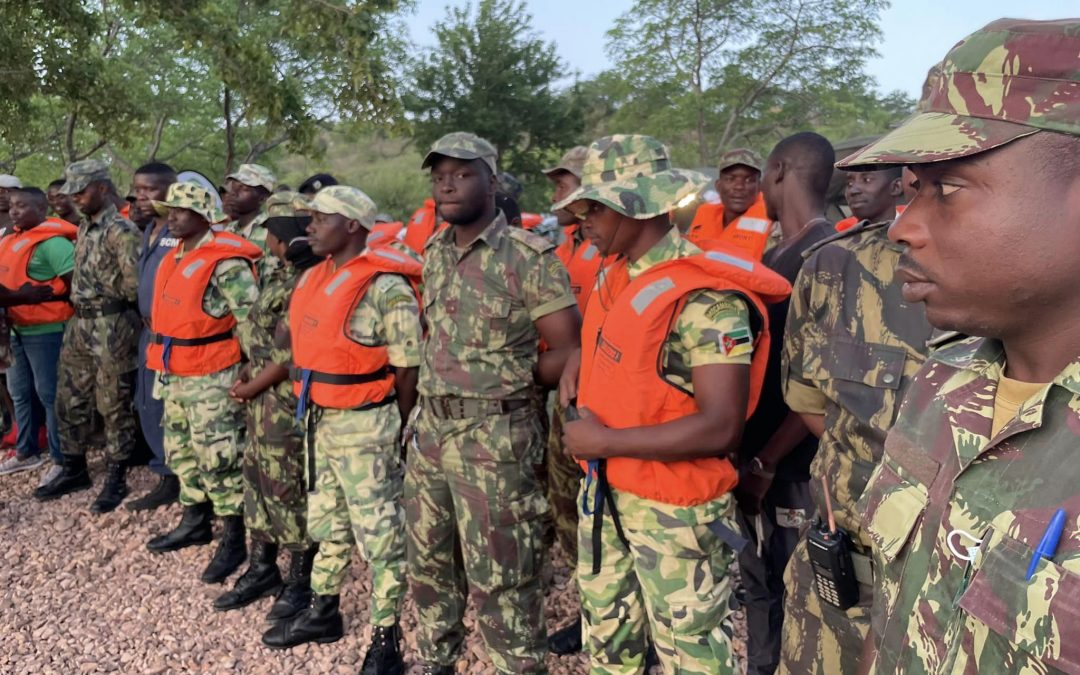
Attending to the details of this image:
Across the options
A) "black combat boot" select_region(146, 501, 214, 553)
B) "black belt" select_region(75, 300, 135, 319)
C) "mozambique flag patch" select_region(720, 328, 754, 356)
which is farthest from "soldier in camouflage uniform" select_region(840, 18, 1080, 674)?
"black belt" select_region(75, 300, 135, 319)

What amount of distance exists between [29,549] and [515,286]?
12.7 ft

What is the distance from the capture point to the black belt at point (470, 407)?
2.78 metres

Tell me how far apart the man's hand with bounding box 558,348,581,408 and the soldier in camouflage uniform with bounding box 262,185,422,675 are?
0.82 meters

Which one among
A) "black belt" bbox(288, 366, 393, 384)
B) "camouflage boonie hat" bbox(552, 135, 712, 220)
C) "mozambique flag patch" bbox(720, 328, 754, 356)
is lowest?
"black belt" bbox(288, 366, 393, 384)

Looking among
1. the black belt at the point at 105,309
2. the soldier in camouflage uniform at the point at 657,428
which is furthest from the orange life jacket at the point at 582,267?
the black belt at the point at 105,309

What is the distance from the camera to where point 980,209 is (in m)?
0.90

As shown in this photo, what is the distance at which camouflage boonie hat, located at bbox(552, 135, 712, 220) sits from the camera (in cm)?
223

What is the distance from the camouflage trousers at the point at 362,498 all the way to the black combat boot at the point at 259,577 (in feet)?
2.22

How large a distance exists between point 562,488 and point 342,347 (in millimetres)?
1510

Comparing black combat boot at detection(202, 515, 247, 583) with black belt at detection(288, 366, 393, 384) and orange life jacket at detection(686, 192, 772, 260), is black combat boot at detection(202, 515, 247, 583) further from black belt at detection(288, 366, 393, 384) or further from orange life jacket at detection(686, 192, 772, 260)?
orange life jacket at detection(686, 192, 772, 260)

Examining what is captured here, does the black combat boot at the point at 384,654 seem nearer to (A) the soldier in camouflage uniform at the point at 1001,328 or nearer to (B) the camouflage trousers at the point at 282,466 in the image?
(B) the camouflage trousers at the point at 282,466

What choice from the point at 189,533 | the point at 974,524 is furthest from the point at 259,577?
the point at 974,524

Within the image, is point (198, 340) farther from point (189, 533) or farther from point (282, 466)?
point (189, 533)

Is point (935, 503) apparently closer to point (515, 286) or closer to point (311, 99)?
point (515, 286)
